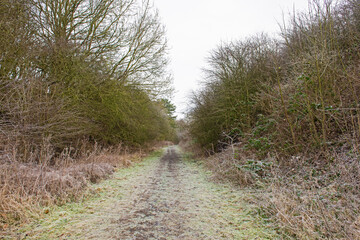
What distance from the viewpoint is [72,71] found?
7.70 metres

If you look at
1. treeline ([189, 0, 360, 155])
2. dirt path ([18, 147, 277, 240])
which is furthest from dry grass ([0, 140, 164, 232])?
treeline ([189, 0, 360, 155])

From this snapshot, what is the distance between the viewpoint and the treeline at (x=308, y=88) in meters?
4.57

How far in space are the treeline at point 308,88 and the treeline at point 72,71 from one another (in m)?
4.40

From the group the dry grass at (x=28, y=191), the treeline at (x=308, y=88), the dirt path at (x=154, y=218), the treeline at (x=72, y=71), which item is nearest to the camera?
the dirt path at (x=154, y=218)

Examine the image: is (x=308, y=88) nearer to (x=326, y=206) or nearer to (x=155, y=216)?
(x=326, y=206)

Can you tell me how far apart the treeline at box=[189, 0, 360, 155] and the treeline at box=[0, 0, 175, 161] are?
440cm

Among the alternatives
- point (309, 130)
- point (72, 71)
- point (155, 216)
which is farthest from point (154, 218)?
point (72, 71)

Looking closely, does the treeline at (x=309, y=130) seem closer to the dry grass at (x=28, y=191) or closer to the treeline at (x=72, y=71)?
the dry grass at (x=28, y=191)

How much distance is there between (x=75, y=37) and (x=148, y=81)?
3.89 m

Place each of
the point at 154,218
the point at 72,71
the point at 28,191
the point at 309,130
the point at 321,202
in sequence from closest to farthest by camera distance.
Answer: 1. the point at 321,202
2. the point at 154,218
3. the point at 28,191
4. the point at 309,130
5. the point at 72,71

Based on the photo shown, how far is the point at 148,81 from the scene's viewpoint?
10812 mm

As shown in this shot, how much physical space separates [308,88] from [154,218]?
16.3 ft

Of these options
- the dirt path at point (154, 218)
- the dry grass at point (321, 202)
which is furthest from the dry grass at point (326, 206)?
the dirt path at point (154, 218)

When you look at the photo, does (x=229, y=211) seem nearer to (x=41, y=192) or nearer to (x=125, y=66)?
(x=41, y=192)
